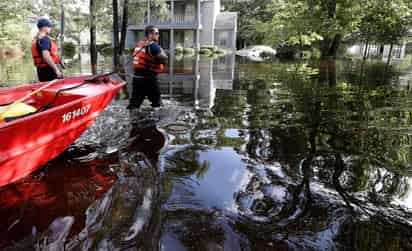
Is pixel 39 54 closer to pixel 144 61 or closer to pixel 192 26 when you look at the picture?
pixel 144 61

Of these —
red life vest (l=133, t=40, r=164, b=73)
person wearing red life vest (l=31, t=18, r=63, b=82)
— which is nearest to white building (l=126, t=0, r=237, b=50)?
red life vest (l=133, t=40, r=164, b=73)

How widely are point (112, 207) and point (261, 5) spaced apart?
44.0 meters

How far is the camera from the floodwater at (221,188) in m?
2.64

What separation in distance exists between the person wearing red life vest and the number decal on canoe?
137cm

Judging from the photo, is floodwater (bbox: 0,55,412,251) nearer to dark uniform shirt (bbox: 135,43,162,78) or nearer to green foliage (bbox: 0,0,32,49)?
dark uniform shirt (bbox: 135,43,162,78)

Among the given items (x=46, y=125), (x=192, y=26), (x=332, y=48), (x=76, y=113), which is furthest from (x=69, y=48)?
(x=46, y=125)

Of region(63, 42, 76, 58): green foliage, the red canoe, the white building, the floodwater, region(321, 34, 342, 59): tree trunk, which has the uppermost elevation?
the white building

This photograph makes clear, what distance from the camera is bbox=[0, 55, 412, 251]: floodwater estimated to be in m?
2.64

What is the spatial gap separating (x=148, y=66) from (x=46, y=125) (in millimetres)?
3239

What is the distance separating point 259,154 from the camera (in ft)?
14.7

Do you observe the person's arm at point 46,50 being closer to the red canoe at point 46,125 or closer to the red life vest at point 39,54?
the red life vest at point 39,54

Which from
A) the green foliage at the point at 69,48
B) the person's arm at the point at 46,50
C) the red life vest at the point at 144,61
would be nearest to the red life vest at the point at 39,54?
the person's arm at the point at 46,50

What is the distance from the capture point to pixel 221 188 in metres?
3.49

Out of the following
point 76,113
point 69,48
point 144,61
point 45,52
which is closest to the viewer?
point 76,113
